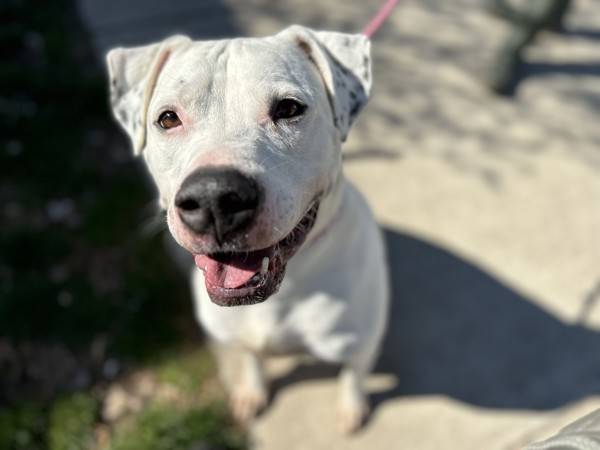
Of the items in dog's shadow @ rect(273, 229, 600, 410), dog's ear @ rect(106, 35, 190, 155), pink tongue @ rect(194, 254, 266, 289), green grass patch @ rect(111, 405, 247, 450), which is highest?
dog's ear @ rect(106, 35, 190, 155)

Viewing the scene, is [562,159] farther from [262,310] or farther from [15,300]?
[15,300]

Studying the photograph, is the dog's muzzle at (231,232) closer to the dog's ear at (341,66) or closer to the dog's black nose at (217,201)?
the dog's black nose at (217,201)

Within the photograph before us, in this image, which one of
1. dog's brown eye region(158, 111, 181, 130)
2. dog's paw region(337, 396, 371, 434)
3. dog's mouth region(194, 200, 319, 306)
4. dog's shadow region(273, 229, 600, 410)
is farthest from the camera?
dog's shadow region(273, 229, 600, 410)

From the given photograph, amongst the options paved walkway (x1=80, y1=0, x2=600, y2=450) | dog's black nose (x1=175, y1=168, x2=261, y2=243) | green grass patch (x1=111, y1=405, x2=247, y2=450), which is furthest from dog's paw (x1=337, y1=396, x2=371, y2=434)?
dog's black nose (x1=175, y1=168, x2=261, y2=243)

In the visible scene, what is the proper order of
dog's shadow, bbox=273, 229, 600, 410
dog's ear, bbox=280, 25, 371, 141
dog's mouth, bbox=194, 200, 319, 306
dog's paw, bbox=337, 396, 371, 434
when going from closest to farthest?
dog's mouth, bbox=194, 200, 319, 306, dog's ear, bbox=280, 25, 371, 141, dog's paw, bbox=337, 396, 371, 434, dog's shadow, bbox=273, 229, 600, 410

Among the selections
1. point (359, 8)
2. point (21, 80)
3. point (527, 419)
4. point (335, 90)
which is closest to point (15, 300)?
point (21, 80)

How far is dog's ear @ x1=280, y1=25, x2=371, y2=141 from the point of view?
2.26 meters

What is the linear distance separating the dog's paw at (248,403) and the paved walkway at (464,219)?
0.24 ft

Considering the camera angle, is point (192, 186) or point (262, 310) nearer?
point (192, 186)

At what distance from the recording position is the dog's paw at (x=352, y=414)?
10.3ft

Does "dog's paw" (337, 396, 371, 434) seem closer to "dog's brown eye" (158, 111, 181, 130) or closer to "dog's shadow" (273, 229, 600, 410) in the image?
"dog's shadow" (273, 229, 600, 410)

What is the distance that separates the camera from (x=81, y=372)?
3516mm

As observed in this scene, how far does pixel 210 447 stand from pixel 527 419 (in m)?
1.64

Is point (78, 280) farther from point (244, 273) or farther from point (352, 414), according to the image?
point (244, 273)
